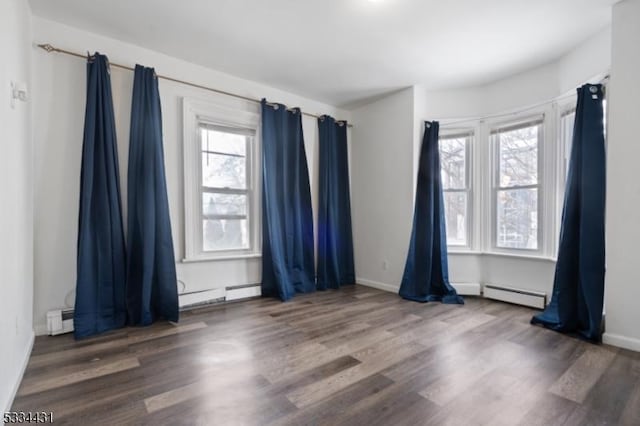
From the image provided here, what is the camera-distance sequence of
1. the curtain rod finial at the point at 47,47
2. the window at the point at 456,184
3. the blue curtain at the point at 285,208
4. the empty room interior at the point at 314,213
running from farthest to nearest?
the window at the point at 456,184
the blue curtain at the point at 285,208
the curtain rod finial at the point at 47,47
the empty room interior at the point at 314,213

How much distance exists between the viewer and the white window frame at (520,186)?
3.48 m

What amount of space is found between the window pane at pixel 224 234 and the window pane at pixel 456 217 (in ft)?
8.84

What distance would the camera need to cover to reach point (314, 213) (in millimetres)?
4496

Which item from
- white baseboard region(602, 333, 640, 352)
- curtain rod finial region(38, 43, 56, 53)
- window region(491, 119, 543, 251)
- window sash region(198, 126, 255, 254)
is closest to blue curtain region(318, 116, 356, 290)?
window sash region(198, 126, 255, 254)

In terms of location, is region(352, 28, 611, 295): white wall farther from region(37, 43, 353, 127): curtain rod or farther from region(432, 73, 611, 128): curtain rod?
region(37, 43, 353, 127): curtain rod

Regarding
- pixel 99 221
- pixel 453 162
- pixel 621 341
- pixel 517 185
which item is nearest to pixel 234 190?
pixel 99 221

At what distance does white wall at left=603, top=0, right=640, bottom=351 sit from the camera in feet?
7.70

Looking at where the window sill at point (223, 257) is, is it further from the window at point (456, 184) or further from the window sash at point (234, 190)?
the window at point (456, 184)

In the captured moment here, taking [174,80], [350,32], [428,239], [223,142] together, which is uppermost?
[350,32]

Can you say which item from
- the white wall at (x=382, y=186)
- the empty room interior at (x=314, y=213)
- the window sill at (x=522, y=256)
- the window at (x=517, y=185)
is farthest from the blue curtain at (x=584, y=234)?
the white wall at (x=382, y=186)

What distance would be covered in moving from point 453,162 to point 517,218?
105cm

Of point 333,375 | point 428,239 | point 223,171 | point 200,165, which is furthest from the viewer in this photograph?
point 428,239

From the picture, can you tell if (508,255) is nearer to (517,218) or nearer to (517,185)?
(517,218)

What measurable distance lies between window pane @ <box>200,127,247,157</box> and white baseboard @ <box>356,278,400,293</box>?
8.28 ft
